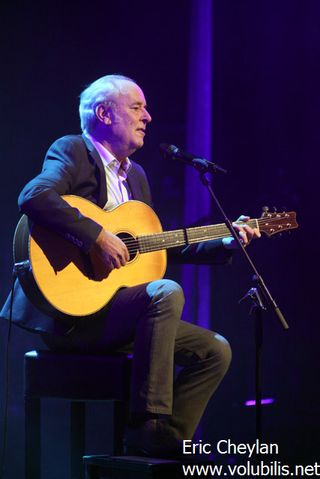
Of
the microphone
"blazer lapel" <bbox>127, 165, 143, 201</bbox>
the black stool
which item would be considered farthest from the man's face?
the black stool

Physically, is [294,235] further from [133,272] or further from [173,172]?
[133,272]

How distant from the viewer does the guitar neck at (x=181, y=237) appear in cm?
323

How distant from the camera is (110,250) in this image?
2984 mm

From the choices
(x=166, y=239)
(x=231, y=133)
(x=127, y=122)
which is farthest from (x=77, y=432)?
(x=231, y=133)

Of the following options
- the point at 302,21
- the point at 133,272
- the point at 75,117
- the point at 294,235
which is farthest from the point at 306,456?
the point at 302,21

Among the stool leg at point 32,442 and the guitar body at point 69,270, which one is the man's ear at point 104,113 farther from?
the stool leg at point 32,442

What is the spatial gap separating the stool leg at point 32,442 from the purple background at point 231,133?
Result: 1.07 meters

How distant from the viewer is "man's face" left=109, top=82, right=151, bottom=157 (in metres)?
3.47

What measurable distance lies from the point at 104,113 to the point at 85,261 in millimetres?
862

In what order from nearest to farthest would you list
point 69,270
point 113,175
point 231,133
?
point 69,270 < point 113,175 < point 231,133

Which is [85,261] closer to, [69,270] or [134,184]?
[69,270]

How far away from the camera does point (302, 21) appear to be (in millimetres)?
4590

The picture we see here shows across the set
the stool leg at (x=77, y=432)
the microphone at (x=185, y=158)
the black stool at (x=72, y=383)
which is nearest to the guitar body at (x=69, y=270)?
the black stool at (x=72, y=383)

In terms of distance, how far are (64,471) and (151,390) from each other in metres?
1.71
